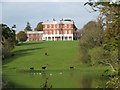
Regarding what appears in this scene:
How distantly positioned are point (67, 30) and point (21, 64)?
187ft

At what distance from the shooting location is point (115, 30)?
457 cm

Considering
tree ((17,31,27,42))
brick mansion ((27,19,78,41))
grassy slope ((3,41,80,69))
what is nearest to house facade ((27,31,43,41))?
brick mansion ((27,19,78,41))

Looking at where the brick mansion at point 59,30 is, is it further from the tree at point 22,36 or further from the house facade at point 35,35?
the tree at point 22,36

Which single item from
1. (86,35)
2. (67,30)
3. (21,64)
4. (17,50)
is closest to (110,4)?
(86,35)

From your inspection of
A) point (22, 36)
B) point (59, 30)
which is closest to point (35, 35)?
point (59, 30)

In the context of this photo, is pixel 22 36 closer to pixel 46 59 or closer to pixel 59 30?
pixel 59 30

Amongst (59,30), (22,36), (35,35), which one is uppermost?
(59,30)

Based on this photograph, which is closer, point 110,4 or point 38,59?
point 110,4

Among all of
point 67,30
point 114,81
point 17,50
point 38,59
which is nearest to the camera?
point 114,81

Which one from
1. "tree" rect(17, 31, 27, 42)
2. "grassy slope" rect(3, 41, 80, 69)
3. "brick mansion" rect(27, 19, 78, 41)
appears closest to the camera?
"grassy slope" rect(3, 41, 80, 69)

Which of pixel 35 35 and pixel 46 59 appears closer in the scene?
pixel 46 59

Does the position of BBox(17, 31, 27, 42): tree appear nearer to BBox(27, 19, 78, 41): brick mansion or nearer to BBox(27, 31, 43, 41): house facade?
BBox(27, 31, 43, 41): house facade

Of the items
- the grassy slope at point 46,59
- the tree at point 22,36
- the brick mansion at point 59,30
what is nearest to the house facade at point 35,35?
the brick mansion at point 59,30

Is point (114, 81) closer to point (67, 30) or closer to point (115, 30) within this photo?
point (115, 30)
